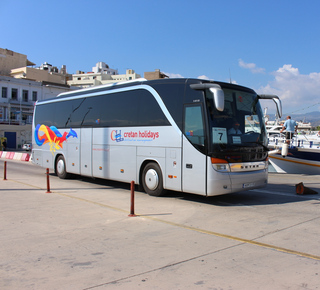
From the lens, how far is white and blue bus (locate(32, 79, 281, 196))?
8.97 meters

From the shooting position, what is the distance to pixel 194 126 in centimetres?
919

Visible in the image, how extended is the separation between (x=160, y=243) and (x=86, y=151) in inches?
327

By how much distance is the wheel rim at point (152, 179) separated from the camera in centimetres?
1045

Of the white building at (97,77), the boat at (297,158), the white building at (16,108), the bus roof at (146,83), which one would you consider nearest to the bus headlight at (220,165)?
the bus roof at (146,83)

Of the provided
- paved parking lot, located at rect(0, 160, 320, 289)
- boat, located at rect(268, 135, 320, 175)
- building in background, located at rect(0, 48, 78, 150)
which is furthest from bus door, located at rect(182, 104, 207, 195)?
building in background, located at rect(0, 48, 78, 150)

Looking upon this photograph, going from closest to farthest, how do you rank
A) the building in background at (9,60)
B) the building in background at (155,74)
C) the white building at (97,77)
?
the building in background at (155,74)
the building in background at (9,60)
the white building at (97,77)

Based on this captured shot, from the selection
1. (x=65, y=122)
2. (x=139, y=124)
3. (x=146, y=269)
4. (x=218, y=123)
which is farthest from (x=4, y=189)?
(x=146, y=269)

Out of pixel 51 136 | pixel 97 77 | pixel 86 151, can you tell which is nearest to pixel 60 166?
pixel 51 136

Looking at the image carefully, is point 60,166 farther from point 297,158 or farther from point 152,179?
point 297,158

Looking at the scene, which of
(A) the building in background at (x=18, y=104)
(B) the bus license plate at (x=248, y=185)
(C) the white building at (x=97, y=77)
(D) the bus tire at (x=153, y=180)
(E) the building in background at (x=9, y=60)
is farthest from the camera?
(C) the white building at (x=97, y=77)

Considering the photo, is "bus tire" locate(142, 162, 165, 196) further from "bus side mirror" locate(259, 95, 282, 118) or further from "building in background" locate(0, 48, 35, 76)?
"building in background" locate(0, 48, 35, 76)

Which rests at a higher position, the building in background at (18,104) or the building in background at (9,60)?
the building in background at (9,60)

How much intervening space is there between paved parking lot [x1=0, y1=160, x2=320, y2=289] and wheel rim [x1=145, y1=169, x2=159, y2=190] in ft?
1.42

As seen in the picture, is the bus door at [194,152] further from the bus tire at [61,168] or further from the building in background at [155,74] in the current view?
the bus tire at [61,168]
